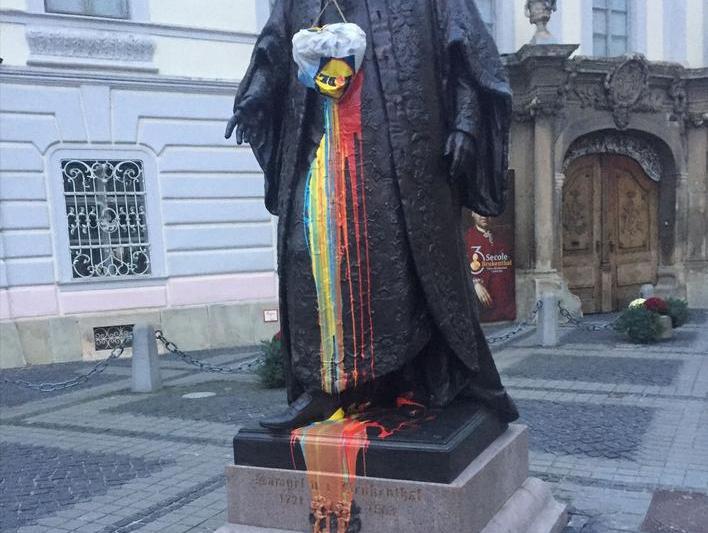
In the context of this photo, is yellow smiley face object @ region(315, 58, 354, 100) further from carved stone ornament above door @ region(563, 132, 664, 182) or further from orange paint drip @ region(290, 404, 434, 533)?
carved stone ornament above door @ region(563, 132, 664, 182)

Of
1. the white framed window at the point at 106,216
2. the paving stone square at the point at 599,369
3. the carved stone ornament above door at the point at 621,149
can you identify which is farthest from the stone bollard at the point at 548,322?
the white framed window at the point at 106,216

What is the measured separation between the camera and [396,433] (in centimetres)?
271

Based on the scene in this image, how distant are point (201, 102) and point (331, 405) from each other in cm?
883

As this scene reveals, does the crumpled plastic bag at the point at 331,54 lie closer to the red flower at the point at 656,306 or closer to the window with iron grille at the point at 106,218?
the window with iron grille at the point at 106,218

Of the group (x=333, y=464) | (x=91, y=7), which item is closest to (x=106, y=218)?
(x=91, y=7)

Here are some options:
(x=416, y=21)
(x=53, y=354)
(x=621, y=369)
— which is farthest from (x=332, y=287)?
(x=53, y=354)

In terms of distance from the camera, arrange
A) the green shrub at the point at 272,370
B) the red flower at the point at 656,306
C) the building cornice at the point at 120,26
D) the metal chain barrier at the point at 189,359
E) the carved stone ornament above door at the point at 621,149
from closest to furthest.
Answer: the metal chain barrier at the point at 189,359 → the green shrub at the point at 272,370 → the building cornice at the point at 120,26 → the red flower at the point at 656,306 → the carved stone ornament above door at the point at 621,149

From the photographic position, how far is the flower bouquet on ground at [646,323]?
382 inches

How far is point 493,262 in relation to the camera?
1268 cm

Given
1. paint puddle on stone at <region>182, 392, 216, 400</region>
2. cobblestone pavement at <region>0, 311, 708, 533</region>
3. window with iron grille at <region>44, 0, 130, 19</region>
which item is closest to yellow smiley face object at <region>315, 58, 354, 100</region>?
cobblestone pavement at <region>0, 311, 708, 533</region>

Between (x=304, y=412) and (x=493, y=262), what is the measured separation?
10.2m

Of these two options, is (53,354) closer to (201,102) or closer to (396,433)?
(201,102)

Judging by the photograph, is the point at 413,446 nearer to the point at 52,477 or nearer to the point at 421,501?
the point at 421,501

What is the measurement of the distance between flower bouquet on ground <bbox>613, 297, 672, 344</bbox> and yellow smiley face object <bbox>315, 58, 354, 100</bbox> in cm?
809
